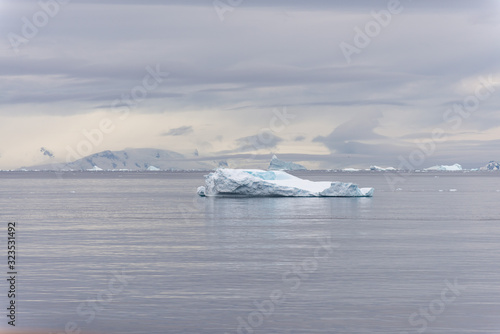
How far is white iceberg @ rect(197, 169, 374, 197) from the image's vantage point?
84750 mm

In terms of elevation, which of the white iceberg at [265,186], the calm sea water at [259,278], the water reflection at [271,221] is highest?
the white iceberg at [265,186]

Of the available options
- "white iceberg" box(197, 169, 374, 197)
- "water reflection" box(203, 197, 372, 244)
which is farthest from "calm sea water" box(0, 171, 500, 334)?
"white iceberg" box(197, 169, 374, 197)

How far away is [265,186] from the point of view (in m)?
85.1

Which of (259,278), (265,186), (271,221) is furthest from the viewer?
(265,186)

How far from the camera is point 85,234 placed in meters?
44.6

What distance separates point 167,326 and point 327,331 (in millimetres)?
4270

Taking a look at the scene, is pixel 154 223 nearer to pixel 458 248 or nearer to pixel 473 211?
pixel 458 248

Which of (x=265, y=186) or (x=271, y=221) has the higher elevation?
(x=265, y=186)

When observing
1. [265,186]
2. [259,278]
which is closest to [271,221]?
[259,278]

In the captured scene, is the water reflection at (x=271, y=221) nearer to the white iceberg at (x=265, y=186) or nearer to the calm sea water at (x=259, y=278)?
the calm sea water at (x=259, y=278)

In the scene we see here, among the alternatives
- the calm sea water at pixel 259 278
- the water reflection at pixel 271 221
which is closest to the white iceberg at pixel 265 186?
the water reflection at pixel 271 221

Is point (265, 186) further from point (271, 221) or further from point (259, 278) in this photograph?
point (259, 278)

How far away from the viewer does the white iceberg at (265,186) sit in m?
84.8

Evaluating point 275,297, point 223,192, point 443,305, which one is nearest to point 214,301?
point 275,297
